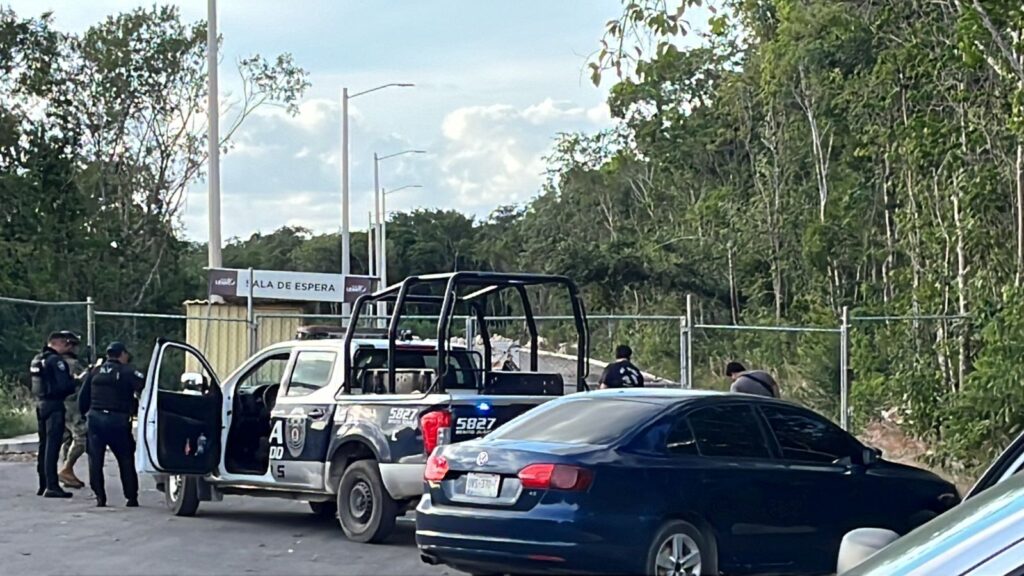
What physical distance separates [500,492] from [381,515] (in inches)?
116

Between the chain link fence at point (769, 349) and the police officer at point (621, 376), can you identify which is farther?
the chain link fence at point (769, 349)

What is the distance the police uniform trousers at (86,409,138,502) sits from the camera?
48.1 ft

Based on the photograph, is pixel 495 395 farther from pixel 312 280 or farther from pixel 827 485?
pixel 312 280

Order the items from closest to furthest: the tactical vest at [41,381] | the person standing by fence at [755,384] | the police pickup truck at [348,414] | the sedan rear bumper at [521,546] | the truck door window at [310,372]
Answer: the sedan rear bumper at [521,546] → the police pickup truck at [348,414] → the truck door window at [310,372] → the person standing by fence at [755,384] → the tactical vest at [41,381]

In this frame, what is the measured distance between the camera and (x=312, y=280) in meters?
23.8

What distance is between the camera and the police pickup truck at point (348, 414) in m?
11.8

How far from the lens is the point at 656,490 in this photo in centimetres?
916

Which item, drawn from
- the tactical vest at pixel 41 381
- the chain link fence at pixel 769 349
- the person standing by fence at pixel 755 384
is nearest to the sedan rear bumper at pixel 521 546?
the person standing by fence at pixel 755 384

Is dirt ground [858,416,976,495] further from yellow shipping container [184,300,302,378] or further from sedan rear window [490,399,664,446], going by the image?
yellow shipping container [184,300,302,378]

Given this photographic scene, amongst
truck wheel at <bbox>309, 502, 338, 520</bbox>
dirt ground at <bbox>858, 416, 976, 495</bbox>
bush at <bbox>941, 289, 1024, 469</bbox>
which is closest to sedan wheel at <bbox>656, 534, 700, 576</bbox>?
truck wheel at <bbox>309, 502, 338, 520</bbox>

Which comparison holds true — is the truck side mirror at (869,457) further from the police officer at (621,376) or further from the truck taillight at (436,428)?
the police officer at (621,376)

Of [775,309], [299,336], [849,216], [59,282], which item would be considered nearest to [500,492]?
[299,336]

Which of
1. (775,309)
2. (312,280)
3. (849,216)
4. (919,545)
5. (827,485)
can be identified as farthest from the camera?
(775,309)

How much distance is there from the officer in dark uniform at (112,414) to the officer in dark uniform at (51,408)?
0.76 meters
